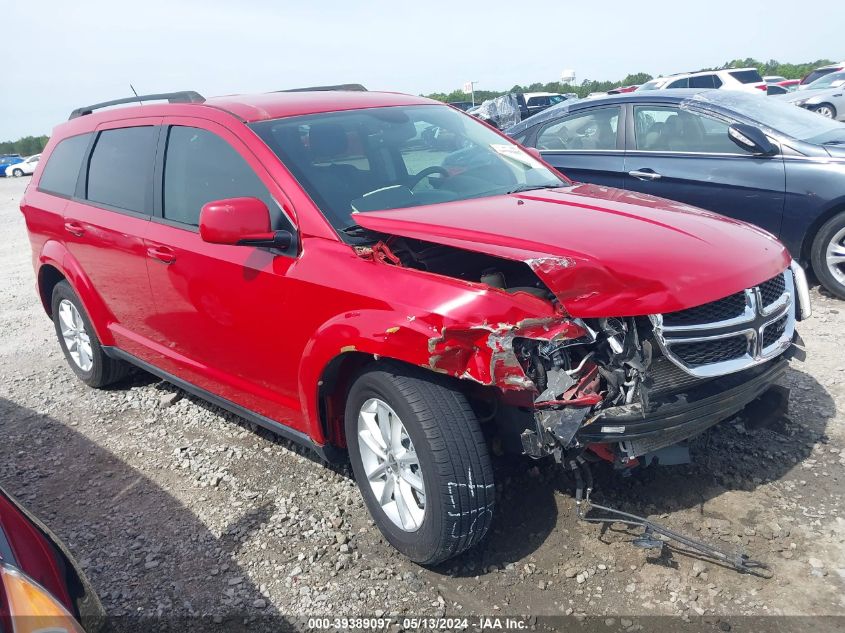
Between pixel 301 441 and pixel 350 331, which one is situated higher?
pixel 350 331

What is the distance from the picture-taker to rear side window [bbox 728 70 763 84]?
67.3 feet

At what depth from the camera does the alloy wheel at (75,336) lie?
5062mm

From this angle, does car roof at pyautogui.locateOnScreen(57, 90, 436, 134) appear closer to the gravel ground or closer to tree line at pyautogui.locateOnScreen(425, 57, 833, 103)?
the gravel ground

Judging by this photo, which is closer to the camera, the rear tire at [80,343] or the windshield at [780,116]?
the rear tire at [80,343]

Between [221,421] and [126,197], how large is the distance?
1.46 meters

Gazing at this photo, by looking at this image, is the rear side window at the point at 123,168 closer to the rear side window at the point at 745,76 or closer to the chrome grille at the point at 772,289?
the chrome grille at the point at 772,289

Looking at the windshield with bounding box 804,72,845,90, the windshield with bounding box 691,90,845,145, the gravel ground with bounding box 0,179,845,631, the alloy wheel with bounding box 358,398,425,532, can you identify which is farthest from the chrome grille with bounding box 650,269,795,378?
the windshield with bounding box 804,72,845,90

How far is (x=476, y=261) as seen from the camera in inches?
118

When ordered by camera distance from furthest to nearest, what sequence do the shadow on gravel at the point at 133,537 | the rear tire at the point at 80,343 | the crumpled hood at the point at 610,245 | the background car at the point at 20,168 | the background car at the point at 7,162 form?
the background car at the point at 7,162
the background car at the point at 20,168
the rear tire at the point at 80,343
the shadow on gravel at the point at 133,537
the crumpled hood at the point at 610,245

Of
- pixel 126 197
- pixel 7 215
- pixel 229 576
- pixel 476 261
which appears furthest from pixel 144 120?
pixel 7 215

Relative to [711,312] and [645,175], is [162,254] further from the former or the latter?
[645,175]

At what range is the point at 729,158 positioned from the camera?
18.9ft

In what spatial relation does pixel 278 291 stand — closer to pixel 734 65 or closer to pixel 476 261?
pixel 476 261

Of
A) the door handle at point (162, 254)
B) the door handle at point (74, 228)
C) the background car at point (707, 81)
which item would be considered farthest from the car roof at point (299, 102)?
the background car at point (707, 81)
